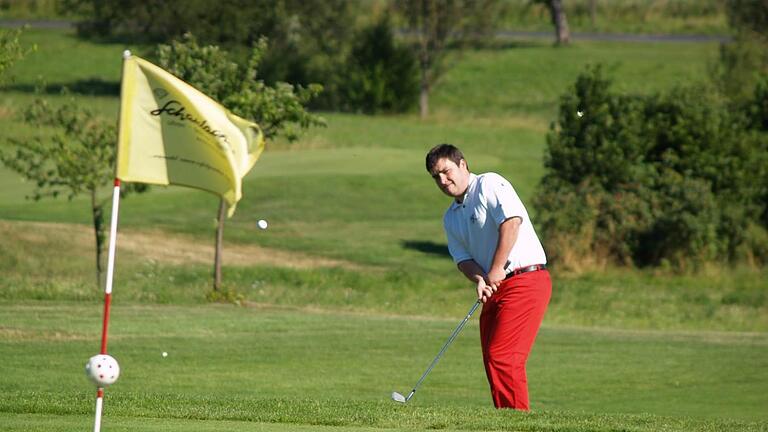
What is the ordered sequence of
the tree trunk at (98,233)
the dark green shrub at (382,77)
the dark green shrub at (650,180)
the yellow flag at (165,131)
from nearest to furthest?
the yellow flag at (165,131) → the tree trunk at (98,233) → the dark green shrub at (650,180) → the dark green shrub at (382,77)

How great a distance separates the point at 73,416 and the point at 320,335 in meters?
8.15

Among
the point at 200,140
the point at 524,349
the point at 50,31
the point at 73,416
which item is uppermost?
the point at 200,140

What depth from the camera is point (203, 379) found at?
1379 cm

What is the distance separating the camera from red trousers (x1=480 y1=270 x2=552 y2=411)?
865cm

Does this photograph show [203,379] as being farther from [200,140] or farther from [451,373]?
[200,140]

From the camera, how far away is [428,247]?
29188 millimetres

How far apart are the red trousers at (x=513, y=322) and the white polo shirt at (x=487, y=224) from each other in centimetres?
13

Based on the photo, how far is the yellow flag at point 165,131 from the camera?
7273mm

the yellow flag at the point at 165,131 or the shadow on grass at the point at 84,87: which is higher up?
the yellow flag at the point at 165,131

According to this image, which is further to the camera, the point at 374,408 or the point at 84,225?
the point at 84,225

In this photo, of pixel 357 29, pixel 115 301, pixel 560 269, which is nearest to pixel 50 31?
pixel 357 29

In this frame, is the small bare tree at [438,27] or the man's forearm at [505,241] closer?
the man's forearm at [505,241]

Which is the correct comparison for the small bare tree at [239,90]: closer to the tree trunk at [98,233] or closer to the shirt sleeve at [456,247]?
the tree trunk at [98,233]

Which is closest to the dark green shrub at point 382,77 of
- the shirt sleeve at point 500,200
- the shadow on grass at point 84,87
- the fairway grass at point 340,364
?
the shadow on grass at point 84,87
